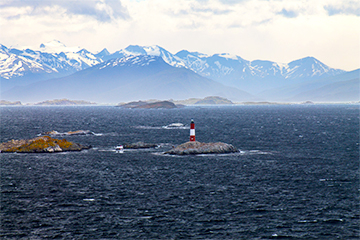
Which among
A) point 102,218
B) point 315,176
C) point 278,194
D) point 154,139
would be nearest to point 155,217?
point 102,218

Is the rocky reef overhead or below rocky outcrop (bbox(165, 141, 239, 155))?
overhead

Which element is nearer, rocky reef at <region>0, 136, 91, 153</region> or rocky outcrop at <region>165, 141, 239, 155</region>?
rocky outcrop at <region>165, 141, 239, 155</region>

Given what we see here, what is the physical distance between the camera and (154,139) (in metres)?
97.9

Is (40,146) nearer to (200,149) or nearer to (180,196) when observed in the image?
(200,149)

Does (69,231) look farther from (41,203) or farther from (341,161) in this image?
(341,161)

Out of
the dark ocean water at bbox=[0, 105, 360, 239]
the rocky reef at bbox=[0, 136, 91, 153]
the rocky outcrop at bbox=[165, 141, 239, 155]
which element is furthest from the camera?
the rocky reef at bbox=[0, 136, 91, 153]

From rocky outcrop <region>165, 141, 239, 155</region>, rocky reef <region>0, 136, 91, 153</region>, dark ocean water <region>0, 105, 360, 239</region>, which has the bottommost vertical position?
dark ocean water <region>0, 105, 360, 239</region>

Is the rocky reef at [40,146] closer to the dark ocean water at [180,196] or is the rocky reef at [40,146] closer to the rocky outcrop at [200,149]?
the dark ocean water at [180,196]

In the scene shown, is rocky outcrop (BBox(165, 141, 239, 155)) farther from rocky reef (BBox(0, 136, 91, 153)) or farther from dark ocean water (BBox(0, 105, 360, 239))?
rocky reef (BBox(0, 136, 91, 153))

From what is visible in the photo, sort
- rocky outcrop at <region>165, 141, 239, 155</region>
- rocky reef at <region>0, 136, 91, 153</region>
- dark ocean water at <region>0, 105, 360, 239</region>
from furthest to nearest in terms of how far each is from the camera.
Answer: rocky reef at <region>0, 136, 91, 153</region>, rocky outcrop at <region>165, 141, 239, 155</region>, dark ocean water at <region>0, 105, 360, 239</region>

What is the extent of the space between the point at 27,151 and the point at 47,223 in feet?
140

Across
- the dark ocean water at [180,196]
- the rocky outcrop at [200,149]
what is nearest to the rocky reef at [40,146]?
the dark ocean water at [180,196]

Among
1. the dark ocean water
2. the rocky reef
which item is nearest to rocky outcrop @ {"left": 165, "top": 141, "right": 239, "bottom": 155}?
the dark ocean water

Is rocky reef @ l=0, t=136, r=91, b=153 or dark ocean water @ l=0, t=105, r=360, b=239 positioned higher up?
rocky reef @ l=0, t=136, r=91, b=153
